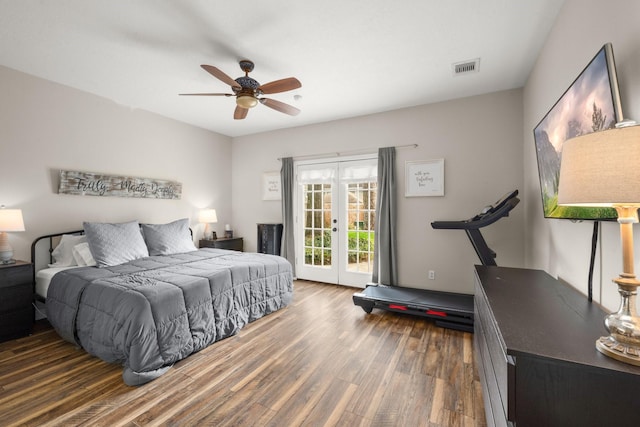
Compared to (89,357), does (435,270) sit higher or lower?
higher

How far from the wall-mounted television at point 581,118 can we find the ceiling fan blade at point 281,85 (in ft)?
6.39

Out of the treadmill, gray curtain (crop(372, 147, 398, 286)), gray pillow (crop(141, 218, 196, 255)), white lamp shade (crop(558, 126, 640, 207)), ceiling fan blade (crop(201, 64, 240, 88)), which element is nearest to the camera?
white lamp shade (crop(558, 126, 640, 207))

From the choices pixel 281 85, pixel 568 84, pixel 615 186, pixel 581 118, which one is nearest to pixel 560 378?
pixel 615 186

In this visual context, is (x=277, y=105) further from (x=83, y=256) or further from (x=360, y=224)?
(x=83, y=256)

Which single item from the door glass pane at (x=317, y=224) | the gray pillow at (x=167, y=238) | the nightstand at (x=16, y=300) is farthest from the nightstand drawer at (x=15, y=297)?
the door glass pane at (x=317, y=224)

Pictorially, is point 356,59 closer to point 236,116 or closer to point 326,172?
point 236,116

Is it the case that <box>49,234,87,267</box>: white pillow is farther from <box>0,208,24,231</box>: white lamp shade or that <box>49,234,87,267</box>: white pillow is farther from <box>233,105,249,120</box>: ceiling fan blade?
<box>233,105,249,120</box>: ceiling fan blade

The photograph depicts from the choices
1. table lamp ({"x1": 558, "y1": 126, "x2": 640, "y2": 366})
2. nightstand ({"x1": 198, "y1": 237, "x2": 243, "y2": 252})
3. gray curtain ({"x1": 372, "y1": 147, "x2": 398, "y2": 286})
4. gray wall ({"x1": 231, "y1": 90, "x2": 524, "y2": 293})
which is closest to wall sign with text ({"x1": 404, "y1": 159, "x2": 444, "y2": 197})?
gray wall ({"x1": 231, "y1": 90, "x2": 524, "y2": 293})

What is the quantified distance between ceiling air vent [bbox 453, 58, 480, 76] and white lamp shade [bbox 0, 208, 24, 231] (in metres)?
4.66

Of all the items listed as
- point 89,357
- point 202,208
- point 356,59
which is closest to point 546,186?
point 356,59

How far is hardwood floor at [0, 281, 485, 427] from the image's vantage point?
5.55 feet

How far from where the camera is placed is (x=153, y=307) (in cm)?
211

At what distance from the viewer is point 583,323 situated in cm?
112

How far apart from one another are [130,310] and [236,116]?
87.1 inches
